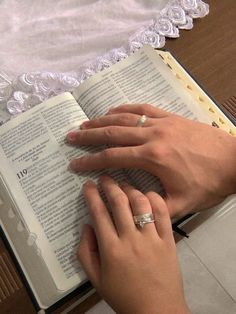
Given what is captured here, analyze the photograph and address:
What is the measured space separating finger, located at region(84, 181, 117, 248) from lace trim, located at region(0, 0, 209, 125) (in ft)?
0.73

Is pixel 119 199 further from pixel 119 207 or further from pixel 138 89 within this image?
pixel 138 89

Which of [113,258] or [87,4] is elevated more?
[87,4]

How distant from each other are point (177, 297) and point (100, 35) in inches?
20.0

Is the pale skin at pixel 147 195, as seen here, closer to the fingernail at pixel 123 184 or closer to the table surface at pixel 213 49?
the fingernail at pixel 123 184

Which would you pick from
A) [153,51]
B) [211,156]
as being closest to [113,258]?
[211,156]

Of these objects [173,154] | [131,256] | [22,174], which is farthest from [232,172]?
[22,174]

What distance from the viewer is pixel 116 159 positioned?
572 mm

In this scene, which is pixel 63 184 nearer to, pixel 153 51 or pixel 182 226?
pixel 182 226

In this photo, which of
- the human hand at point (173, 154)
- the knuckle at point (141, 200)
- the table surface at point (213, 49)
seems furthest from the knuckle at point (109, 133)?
the table surface at point (213, 49)

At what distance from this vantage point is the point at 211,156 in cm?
59

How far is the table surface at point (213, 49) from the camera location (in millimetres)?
751

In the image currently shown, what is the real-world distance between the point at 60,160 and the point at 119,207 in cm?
13

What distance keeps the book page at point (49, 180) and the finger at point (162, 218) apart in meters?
0.10

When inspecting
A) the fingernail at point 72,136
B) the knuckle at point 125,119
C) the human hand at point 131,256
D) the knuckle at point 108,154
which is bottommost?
the human hand at point 131,256
